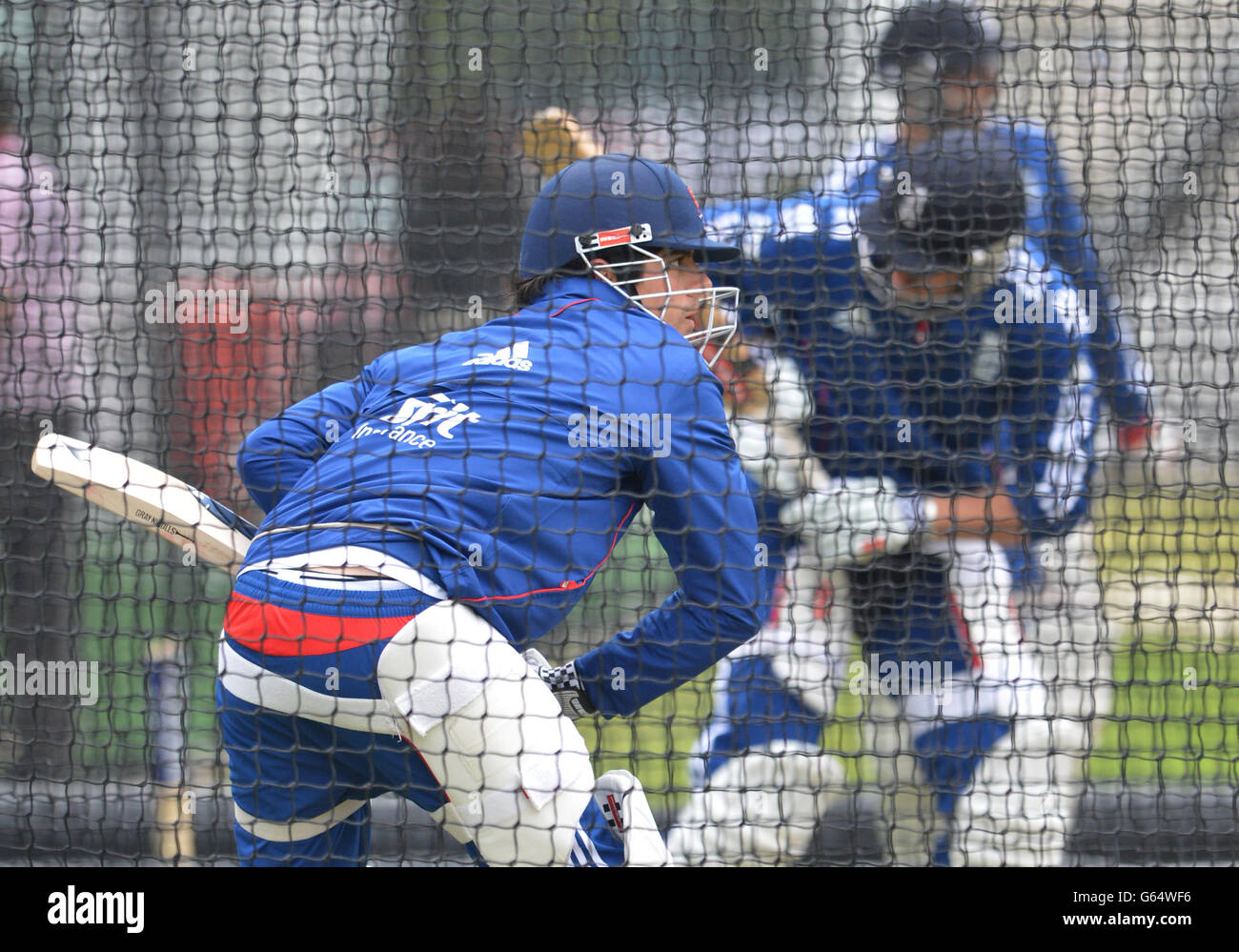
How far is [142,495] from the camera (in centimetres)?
226

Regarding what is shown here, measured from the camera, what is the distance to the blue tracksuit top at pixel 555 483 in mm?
1910

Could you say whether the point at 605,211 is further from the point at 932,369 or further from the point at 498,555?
the point at 932,369

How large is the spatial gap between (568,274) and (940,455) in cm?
111

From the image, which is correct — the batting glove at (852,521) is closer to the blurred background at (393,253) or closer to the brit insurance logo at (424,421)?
the blurred background at (393,253)

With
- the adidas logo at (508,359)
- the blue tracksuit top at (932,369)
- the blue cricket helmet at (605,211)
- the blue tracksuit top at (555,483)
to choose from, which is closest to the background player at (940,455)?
the blue tracksuit top at (932,369)

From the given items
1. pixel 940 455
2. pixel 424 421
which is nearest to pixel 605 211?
pixel 424 421

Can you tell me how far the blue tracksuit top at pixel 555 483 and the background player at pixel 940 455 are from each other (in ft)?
2.84

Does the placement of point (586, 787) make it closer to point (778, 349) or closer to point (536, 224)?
point (536, 224)

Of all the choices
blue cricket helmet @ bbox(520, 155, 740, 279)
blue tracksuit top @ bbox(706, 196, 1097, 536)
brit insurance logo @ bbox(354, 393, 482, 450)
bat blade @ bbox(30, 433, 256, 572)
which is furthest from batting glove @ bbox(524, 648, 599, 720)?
blue tracksuit top @ bbox(706, 196, 1097, 536)

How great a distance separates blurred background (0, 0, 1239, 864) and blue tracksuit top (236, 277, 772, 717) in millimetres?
727

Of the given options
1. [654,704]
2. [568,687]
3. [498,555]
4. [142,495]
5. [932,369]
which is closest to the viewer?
[498,555]

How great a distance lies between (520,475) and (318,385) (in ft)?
8.31

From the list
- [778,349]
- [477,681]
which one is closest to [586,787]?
[477,681]

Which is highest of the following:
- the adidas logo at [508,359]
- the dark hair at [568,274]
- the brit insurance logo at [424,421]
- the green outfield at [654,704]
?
the dark hair at [568,274]
